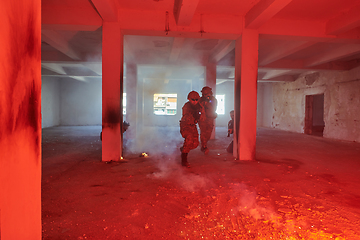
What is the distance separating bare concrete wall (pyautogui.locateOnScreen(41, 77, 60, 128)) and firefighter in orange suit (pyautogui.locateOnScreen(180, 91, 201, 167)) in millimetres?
12134

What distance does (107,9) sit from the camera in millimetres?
3996

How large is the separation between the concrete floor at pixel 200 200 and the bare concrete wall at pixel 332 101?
516 centimetres

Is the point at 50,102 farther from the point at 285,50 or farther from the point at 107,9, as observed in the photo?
the point at 285,50

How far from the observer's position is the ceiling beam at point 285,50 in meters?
6.05

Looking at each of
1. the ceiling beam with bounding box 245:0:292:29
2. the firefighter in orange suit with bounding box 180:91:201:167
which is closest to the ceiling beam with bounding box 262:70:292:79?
the ceiling beam with bounding box 245:0:292:29

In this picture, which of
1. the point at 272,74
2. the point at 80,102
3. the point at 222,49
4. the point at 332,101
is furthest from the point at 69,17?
the point at 80,102

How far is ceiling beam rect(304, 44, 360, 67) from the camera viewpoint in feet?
21.3

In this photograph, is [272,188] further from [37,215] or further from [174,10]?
[174,10]

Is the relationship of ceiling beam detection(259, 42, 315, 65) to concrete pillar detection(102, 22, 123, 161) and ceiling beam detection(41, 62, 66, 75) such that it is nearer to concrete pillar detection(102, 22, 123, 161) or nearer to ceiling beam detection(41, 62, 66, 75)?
concrete pillar detection(102, 22, 123, 161)

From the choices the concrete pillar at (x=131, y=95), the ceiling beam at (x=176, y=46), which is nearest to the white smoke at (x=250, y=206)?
the ceiling beam at (x=176, y=46)

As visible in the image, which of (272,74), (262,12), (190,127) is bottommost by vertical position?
(190,127)

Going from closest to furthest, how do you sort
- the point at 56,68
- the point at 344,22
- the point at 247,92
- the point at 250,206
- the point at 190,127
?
the point at 250,206
the point at 190,127
the point at 344,22
the point at 247,92
the point at 56,68

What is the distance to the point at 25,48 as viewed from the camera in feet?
3.95

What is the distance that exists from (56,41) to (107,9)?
10.7 ft
